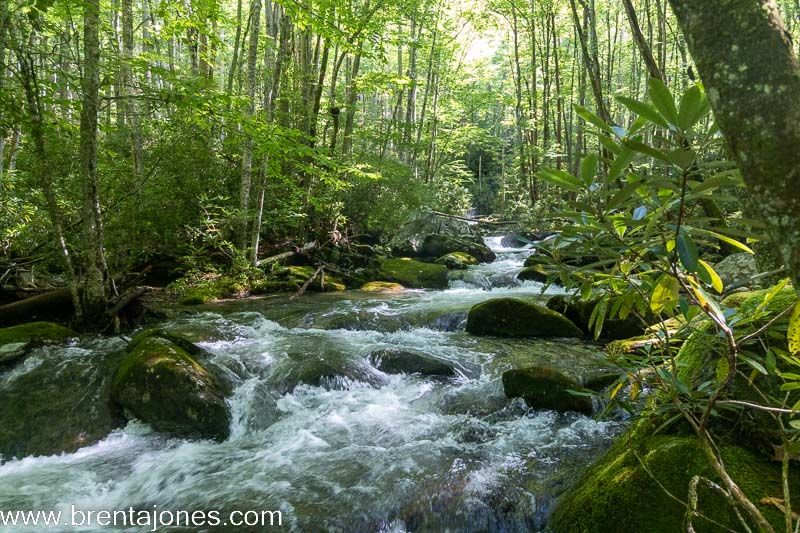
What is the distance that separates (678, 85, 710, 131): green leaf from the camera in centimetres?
97

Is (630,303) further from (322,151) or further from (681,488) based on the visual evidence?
(322,151)

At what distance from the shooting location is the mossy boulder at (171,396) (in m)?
4.68

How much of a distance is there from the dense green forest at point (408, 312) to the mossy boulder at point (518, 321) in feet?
0.15

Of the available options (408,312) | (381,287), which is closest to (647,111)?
(408,312)

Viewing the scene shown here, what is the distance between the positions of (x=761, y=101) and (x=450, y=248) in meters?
15.1

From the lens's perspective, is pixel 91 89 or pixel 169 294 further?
pixel 169 294

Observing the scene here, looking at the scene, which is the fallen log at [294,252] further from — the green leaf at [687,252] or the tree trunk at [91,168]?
the green leaf at [687,252]

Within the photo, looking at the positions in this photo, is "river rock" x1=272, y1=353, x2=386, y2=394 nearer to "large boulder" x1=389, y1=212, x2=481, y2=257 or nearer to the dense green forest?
the dense green forest

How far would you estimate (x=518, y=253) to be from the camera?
698 inches

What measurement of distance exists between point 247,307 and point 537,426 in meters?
6.49

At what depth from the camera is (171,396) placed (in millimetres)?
4746

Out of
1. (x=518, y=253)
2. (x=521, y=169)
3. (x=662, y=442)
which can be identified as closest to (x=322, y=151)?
(x=662, y=442)

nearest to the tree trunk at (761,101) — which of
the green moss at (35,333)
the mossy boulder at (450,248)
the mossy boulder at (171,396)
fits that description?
the mossy boulder at (171,396)

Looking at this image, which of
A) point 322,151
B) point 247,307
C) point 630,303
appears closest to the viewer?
point 630,303
